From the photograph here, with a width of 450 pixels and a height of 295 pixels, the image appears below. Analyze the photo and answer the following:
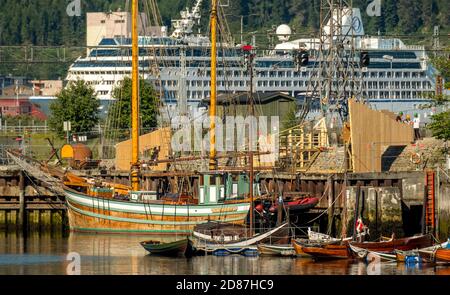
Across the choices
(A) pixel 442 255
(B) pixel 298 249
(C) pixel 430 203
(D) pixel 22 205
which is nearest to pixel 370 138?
(C) pixel 430 203

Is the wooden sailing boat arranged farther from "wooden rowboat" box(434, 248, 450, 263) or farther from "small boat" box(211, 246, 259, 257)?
"wooden rowboat" box(434, 248, 450, 263)

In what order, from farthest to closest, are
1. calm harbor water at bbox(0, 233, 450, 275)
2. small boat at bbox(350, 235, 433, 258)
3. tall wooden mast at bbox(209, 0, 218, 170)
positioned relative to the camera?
1. tall wooden mast at bbox(209, 0, 218, 170)
2. small boat at bbox(350, 235, 433, 258)
3. calm harbor water at bbox(0, 233, 450, 275)

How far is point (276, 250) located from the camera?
69562 millimetres

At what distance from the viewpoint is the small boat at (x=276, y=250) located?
6925 centimetres

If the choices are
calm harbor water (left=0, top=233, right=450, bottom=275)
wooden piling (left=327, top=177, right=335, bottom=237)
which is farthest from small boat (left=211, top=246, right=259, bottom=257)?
wooden piling (left=327, top=177, right=335, bottom=237)

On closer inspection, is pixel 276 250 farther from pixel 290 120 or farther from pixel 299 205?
pixel 290 120

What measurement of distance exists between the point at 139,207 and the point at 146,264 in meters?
17.1

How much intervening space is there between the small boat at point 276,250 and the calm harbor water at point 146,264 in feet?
2.55

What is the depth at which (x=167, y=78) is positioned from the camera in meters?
196

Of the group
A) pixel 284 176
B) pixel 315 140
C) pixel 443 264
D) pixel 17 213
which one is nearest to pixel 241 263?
pixel 443 264

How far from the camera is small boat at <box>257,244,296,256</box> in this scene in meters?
69.2

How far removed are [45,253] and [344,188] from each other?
1548 cm

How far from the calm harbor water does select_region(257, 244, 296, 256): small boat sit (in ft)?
2.55
